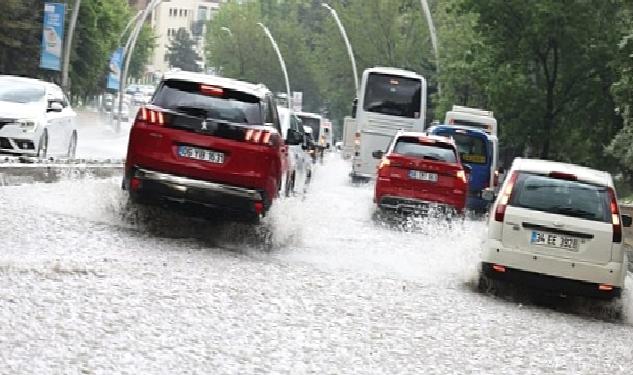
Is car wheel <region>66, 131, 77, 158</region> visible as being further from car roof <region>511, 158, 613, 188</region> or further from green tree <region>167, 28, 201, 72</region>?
green tree <region>167, 28, 201, 72</region>

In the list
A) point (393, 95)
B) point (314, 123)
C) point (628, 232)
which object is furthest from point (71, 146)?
point (314, 123)

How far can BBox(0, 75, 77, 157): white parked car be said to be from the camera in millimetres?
22984

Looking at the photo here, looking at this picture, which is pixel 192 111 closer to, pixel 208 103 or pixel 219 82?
pixel 208 103

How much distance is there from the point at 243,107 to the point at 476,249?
15.3 ft

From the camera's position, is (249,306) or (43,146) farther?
(43,146)

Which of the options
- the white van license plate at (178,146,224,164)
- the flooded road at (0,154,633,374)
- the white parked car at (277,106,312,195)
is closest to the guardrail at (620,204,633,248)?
the white parked car at (277,106,312,195)

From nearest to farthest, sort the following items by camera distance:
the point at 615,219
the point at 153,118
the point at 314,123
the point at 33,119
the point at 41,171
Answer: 1. the point at 615,219
2. the point at 153,118
3. the point at 41,171
4. the point at 33,119
5. the point at 314,123

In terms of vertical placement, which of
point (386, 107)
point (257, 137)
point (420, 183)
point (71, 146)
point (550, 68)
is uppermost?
point (550, 68)

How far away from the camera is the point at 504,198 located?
44.4 feet

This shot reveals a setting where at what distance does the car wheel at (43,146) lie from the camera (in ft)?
76.9

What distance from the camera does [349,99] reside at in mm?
103188

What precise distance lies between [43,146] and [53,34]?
23.0m

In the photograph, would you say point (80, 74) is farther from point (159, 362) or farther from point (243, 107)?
point (159, 362)

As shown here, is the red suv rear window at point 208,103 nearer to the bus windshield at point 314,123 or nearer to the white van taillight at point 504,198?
the white van taillight at point 504,198
